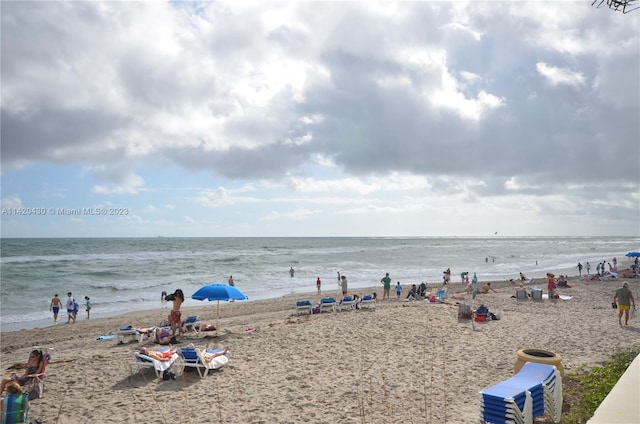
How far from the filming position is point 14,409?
591cm

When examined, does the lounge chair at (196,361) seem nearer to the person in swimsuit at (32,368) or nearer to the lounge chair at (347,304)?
the person in swimsuit at (32,368)

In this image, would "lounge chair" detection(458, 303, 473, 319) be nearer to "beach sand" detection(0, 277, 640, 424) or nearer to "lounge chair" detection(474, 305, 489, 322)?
"lounge chair" detection(474, 305, 489, 322)

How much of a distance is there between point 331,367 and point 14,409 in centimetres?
539

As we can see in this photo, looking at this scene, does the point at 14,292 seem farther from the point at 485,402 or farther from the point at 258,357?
the point at 485,402

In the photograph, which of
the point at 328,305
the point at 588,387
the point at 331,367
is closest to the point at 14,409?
the point at 331,367

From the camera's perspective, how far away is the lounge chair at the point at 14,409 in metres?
5.88

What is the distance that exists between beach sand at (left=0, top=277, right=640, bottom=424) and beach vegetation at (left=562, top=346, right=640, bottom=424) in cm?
71

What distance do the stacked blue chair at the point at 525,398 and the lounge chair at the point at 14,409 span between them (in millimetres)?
6463

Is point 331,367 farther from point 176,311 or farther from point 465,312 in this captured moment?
point 465,312

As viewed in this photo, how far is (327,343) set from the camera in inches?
409

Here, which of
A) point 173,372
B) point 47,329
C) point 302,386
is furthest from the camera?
point 47,329

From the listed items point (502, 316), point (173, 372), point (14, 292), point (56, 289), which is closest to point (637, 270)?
point (502, 316)

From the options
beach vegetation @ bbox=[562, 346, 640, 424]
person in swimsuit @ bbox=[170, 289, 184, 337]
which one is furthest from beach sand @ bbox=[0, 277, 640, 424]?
beach vegetation @ bbox=[562, 346, 640, 424]

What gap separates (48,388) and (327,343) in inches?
237
